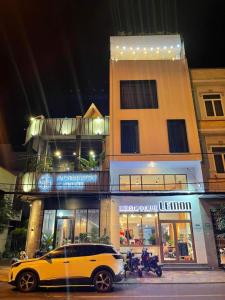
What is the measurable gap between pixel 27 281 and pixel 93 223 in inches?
320

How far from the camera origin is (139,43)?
21344 millimetres

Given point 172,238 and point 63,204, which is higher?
point 63,204

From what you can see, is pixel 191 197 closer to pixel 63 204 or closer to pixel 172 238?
pixel 172 238

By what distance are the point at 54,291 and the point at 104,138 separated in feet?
39.9

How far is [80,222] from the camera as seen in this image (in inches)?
681

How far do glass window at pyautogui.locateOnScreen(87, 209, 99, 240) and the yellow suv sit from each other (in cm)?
696

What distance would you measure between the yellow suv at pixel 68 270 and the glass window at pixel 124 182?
8366 mm

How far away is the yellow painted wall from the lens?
17875mm

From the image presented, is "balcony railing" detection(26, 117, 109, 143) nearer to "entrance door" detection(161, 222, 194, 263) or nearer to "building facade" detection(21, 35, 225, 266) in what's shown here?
"building facade" detection(21, 35, 225, 266)

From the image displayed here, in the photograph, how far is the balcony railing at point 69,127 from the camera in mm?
19359

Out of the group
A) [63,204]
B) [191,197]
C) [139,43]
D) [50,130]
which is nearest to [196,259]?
[191,197]

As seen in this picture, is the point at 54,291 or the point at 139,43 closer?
the point at 54,291

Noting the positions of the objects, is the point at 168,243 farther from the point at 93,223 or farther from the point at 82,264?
the point at 82,264

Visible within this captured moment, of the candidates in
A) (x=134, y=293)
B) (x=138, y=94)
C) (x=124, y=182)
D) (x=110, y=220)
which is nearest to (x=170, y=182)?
(x=124, y=182)
